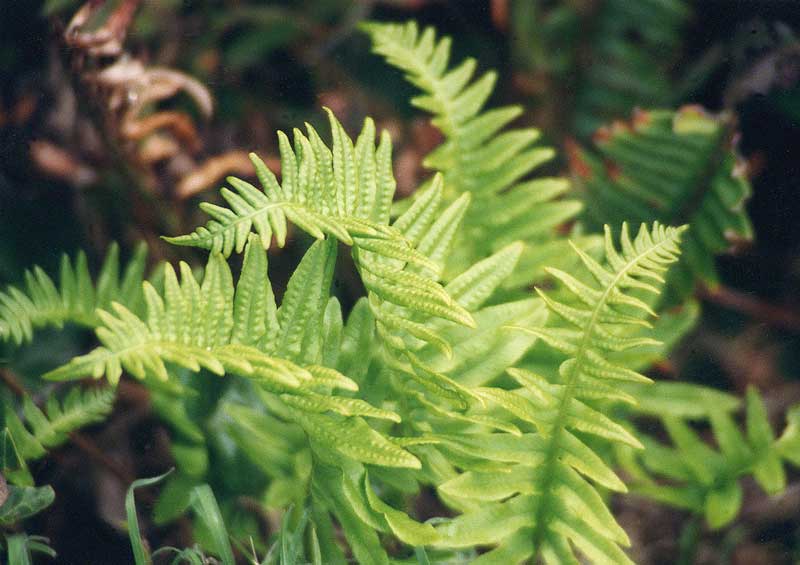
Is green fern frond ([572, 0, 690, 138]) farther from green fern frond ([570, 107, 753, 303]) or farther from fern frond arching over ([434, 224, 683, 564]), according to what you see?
fern frond arching over ([434, 224, 683, 564])

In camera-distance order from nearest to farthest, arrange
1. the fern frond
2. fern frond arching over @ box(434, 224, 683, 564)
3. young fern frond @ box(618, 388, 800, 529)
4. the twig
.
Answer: the fern frond
fern frond arching over @ box(434, 224, 683, 564)
young fern frond @ box(618, 388, 800, 529)
the twig

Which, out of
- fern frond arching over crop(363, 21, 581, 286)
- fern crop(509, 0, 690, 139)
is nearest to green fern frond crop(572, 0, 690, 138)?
fern crop(509, 0, 690, 139)

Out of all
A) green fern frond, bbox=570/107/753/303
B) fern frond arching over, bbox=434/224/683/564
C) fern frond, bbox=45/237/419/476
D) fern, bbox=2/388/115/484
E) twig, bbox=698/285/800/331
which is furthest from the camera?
twig, bbox=698/285/800/331

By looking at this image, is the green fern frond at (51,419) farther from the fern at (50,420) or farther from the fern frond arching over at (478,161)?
the fern frond arching over at (478,161)

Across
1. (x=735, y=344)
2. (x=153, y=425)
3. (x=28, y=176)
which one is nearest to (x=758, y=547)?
(x=735, y=344)

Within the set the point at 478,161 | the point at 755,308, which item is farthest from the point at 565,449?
the point at 755,308

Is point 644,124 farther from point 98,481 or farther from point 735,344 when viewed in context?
point 98,481

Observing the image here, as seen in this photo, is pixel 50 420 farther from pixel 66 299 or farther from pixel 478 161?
pixel 478 161
